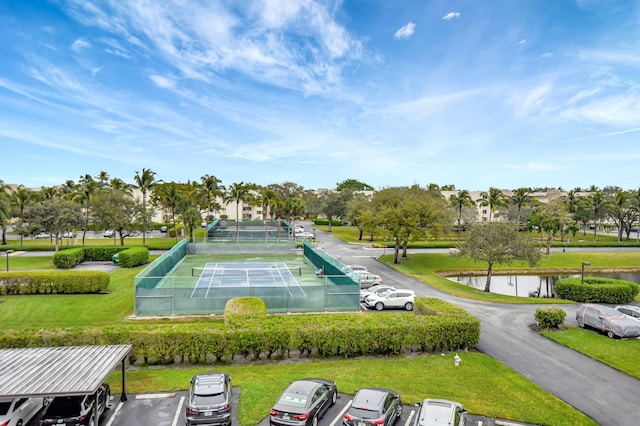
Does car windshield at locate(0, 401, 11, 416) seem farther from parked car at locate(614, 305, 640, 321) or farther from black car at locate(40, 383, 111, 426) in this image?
parked car at locate(614, 305, 640, 321)

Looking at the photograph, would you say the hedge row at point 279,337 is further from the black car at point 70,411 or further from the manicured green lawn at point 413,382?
the black car at point 70,411

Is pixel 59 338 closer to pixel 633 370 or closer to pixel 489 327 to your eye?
pixel 489 327

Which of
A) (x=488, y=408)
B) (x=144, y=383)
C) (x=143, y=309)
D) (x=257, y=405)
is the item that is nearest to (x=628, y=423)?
(x=488, y=408)

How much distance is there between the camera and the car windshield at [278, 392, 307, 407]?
11.5 meters

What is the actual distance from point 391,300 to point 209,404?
58.0 ft

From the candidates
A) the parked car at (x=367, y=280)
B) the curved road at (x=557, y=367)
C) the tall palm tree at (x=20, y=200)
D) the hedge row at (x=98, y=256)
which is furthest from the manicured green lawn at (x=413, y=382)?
the tall palm tree at (x=20, y=200)

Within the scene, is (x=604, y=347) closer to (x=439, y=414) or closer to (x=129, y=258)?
(x=439, y=414)

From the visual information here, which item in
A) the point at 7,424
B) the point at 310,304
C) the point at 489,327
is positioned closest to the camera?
the point at 7,424

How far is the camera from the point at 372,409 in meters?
11.2

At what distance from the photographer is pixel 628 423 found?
12938mm

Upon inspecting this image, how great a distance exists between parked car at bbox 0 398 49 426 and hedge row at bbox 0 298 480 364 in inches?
191

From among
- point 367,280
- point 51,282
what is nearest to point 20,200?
point 51,282

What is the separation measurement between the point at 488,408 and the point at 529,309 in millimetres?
16379

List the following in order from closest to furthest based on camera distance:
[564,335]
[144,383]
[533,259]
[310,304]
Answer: [144,383] < [564,335] < [310,304] < [533,259]
